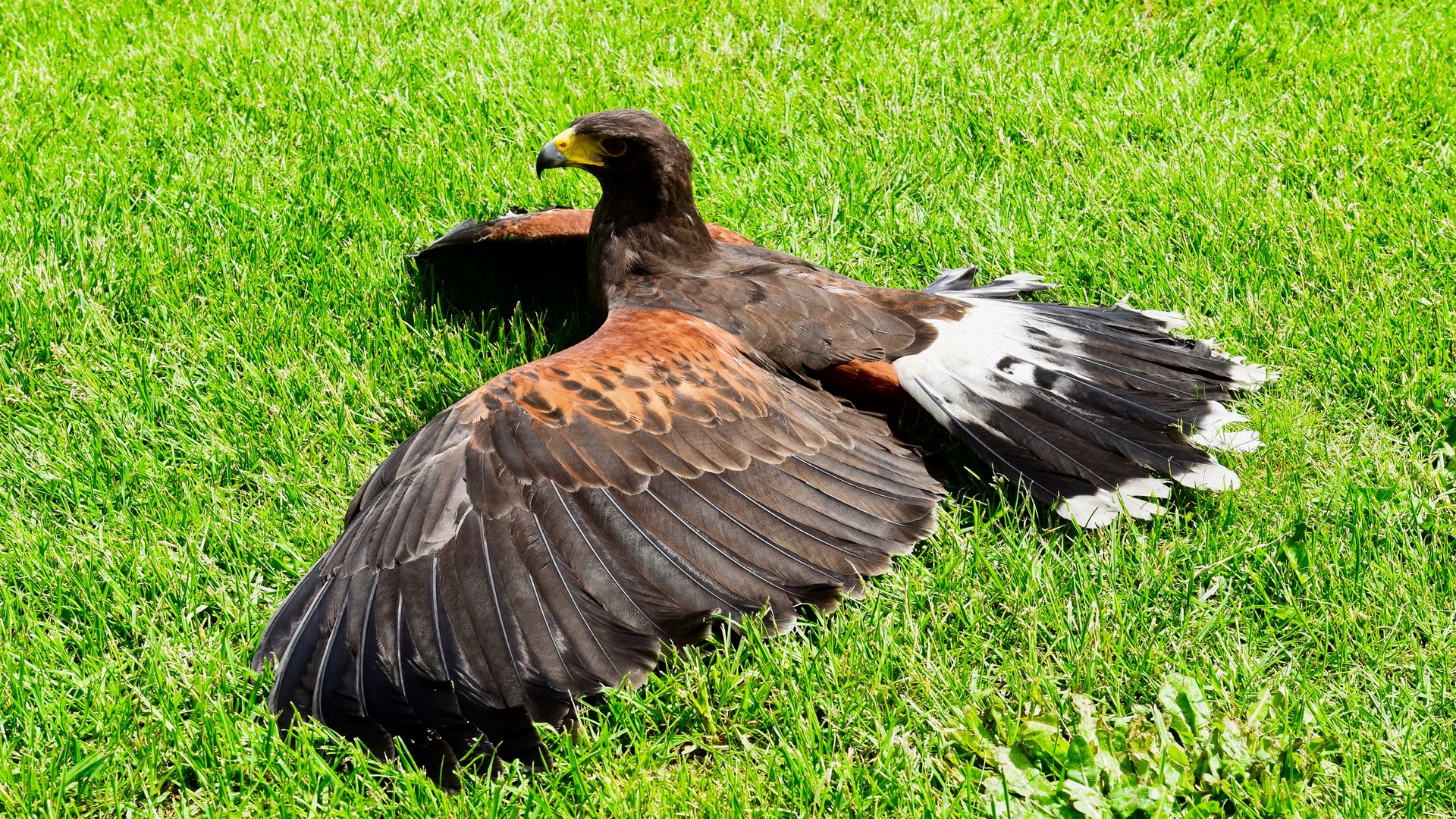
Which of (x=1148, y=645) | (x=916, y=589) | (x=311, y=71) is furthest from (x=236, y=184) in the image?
(x=1148, y=645)

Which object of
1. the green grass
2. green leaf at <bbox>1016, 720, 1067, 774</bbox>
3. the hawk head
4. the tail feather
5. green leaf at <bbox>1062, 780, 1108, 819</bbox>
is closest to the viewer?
green leaf at <bbox>1062, 780, 1108, 819</bbox>

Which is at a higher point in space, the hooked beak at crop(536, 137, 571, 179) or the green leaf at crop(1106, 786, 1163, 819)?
the hooked beak at crop(536, 137, 571, 179)

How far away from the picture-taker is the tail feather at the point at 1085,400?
391 centimetres

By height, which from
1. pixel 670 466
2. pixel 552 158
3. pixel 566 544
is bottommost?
pixel 566 544

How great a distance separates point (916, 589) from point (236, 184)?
4.39 m

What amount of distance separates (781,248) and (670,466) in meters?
2.40

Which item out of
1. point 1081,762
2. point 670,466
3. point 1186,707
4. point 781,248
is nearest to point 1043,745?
point 1081,762

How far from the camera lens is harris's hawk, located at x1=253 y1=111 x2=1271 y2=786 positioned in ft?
10.4

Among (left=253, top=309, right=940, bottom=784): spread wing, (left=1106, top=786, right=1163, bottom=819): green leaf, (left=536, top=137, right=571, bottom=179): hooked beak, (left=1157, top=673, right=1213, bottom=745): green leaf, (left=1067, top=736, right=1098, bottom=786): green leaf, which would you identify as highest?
(left=536, top=137, right=571, bottom=179): hooked beak

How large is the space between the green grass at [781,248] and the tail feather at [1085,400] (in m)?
0.13

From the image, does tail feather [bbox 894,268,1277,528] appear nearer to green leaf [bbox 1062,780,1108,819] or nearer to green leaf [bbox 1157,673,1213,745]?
green leaf [bbox 1157,673,1213,745]

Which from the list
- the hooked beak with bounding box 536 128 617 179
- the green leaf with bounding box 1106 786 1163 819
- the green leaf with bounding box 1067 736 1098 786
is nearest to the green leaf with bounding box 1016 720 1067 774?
the green leaf with bounding box 1067 736 1098 786

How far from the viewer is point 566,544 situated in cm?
338

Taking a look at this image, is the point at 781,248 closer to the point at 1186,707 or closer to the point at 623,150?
the point at 623,150
